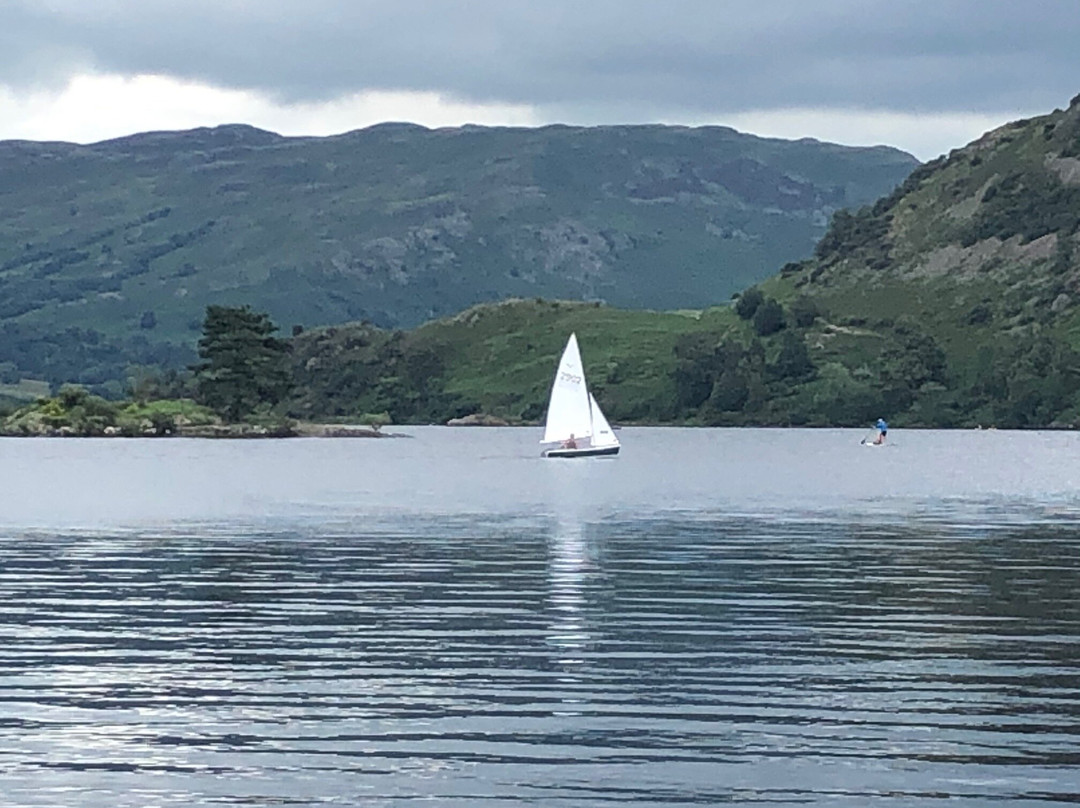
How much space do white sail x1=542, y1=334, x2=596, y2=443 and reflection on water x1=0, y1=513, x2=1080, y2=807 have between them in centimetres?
10851

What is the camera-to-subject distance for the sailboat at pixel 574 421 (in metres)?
179

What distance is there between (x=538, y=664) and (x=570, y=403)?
14414 centimetres

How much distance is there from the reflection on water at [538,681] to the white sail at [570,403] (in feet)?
356

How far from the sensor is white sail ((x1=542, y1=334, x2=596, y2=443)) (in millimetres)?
177000

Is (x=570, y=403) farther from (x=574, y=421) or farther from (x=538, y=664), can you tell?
(x=538, y=664)

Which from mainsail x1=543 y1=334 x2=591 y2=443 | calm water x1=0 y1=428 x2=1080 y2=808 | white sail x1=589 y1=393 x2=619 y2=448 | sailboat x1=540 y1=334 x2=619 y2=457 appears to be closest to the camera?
calm water x1=0 y1=428 x2=1080 y2=808

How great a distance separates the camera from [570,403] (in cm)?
18400

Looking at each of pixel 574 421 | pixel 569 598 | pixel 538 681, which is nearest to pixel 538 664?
pixel 538 681

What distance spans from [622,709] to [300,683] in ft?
20.9

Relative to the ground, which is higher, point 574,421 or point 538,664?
point 574,421

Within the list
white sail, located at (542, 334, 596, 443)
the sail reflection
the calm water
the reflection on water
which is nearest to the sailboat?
white sail, located at (542, 334, 596, 443)

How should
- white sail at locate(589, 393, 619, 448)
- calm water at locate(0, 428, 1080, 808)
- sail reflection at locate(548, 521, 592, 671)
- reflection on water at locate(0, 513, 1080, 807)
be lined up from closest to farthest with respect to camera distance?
reflection on water at locate(0, 513, 1080, 807) → calm water at locate(0, 428, 1080, 808) → sail reflection at locate(548, 521, 592, 671) → white sail at locate(589, 393, 619, 448)

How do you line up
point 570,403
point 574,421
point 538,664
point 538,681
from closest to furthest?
point 538,681, point 538,664, point 570,403, point 574,421

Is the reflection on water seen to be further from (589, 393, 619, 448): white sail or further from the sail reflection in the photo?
(589, 393, 619, 448): white sail
